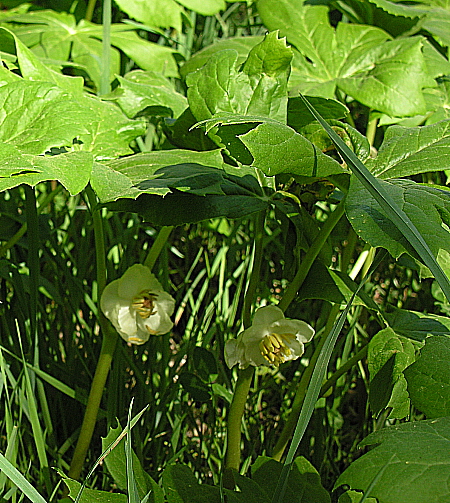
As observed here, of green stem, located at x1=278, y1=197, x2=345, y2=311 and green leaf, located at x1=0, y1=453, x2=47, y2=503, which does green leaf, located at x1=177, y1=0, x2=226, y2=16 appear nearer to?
green stem, located at x1=278, y1=197, x2=345, y2=311

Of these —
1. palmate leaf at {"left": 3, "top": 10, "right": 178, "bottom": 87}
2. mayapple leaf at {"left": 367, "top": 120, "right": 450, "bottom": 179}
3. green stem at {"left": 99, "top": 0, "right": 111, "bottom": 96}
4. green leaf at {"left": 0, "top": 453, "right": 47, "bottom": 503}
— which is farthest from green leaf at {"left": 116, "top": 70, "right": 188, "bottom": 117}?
green leaf at {"left": 0, "top": 453, "right": 47, "bottom": 503}

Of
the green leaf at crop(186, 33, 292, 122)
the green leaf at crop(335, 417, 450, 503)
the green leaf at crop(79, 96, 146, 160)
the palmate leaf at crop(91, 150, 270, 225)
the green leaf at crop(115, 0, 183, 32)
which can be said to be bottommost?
the green leaf at crop(335, 417, 450, 503)

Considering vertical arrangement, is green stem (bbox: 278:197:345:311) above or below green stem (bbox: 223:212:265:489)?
above

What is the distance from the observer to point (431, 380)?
60 cm

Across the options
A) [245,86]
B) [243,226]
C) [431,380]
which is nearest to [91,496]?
[431,380]

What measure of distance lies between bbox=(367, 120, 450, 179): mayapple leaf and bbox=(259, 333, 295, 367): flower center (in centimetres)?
24

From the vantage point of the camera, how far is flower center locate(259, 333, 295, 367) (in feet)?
2.39

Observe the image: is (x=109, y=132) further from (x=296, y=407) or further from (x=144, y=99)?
(x=296, y=407)

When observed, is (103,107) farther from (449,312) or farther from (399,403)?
(449,312)

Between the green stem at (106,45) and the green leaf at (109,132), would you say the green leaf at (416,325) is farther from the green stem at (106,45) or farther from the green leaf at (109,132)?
the green stem at (106,45)

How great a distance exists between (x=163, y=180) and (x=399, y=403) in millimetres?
387

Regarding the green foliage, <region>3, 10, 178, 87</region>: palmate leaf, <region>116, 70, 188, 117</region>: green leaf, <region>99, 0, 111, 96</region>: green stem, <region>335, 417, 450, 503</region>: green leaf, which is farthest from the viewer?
<region>3, 10, 178, 87</region>: palmate leaf

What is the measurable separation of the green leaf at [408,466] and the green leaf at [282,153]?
10.2 inches

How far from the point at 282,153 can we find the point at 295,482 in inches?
15.8
